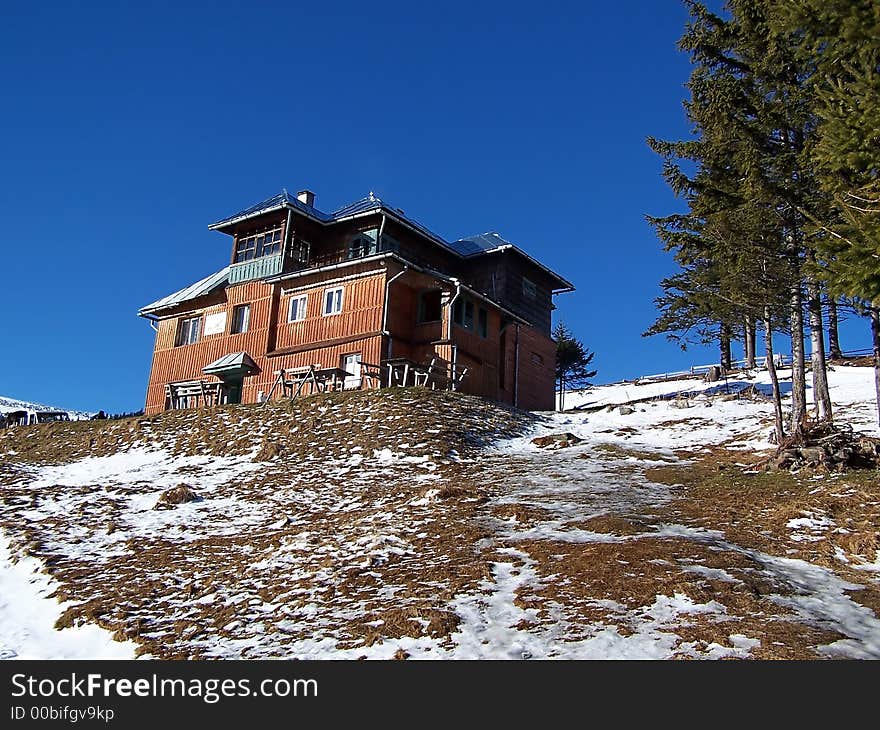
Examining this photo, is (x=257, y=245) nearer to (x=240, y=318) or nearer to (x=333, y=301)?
(x=240, y=318)

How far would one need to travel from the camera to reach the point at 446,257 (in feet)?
121

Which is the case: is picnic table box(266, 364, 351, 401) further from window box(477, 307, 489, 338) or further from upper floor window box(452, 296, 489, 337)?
window box(477, 307, 489, 338)

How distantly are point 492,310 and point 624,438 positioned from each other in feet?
40.1

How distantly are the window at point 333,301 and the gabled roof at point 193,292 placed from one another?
275 inches

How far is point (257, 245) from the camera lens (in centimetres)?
3484

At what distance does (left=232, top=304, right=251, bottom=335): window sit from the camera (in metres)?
34.0

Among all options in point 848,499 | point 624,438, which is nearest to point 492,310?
point 624,438

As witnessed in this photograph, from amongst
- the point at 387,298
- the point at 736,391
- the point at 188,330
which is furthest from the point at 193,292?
the point at 736,391

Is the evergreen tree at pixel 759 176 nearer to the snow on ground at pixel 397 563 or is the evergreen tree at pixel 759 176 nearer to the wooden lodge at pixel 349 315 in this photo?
the snow on ground at pixel 397 563

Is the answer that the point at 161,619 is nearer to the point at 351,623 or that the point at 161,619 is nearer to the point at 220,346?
the point at 351,623

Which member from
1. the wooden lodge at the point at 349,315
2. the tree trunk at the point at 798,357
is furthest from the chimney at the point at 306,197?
the tree trunk at the point at 798,357

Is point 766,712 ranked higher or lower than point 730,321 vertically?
lower

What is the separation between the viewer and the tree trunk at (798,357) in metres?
17.3

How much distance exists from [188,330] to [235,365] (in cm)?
550
